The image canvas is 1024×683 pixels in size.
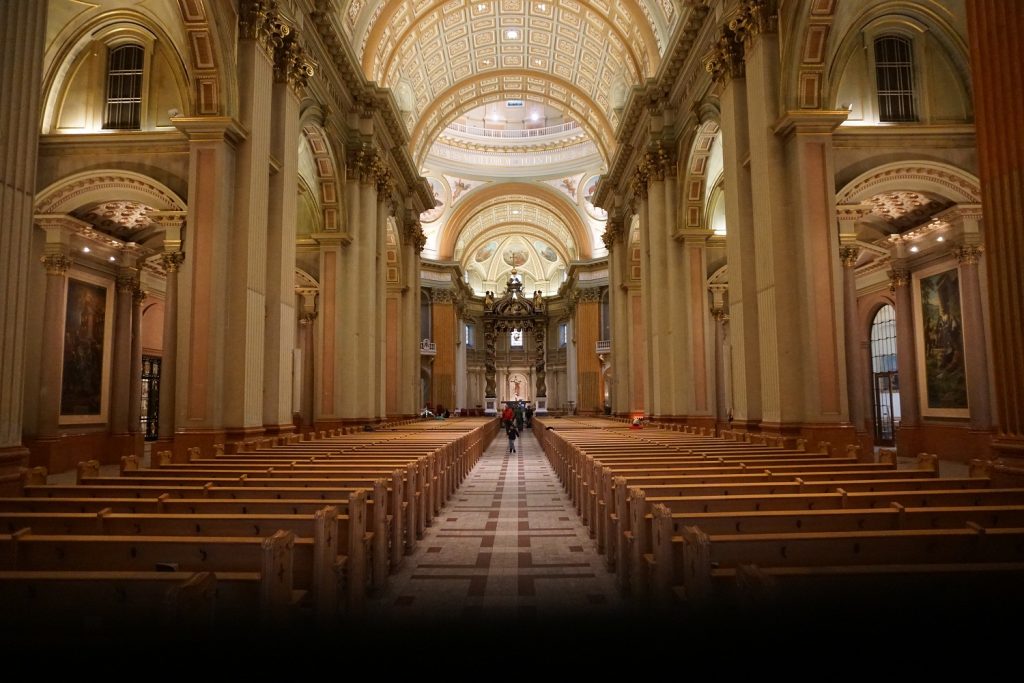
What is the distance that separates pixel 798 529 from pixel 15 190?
6257mm

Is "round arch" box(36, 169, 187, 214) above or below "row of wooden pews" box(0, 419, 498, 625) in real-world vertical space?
above

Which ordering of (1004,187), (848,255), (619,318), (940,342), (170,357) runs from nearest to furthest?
(1004,187)
(170,357)
(848,255)
(940,342)
(619,318)

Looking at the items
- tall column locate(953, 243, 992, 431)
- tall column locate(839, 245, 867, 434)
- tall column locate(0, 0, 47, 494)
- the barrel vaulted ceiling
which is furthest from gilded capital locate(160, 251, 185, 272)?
tall column locate(953, 243, 992, 431)

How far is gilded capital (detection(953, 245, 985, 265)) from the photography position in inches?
547

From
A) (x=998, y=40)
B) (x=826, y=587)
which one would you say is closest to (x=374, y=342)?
(x=998, y=40)

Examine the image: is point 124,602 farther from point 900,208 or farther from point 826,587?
point 900,208

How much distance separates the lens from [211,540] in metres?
3.39

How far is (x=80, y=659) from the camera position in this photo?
6.03ft

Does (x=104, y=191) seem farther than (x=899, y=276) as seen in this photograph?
No

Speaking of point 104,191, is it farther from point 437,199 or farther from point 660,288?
point 437,199

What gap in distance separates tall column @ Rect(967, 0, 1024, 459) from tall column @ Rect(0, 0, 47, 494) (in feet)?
25.7

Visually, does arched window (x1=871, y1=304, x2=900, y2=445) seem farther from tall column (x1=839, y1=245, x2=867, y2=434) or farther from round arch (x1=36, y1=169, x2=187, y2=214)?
round arch (x1=36, y1=169, x2=187, y2=214)

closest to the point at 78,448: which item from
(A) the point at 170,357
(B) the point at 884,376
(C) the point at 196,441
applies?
(A) the point at 170,357

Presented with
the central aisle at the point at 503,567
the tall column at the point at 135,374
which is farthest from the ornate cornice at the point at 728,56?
the tall column at the point at 135,374
